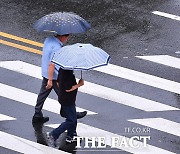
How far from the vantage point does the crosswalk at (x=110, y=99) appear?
9836 mm

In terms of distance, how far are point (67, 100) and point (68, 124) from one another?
0.48 meters

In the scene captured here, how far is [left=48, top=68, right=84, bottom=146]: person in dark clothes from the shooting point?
923 centimetres

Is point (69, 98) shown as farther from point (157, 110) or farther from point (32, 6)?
point (32, 6)

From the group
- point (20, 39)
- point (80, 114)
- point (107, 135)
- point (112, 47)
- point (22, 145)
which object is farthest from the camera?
point (20, 39)

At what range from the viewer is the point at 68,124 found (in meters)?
9.60

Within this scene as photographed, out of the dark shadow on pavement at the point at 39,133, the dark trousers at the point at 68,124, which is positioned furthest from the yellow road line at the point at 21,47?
the dark trousers at the point at 68,124

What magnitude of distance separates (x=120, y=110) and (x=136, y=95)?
664 millimetres

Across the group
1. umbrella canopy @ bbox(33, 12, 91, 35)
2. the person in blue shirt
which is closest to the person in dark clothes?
the person in blue shirt

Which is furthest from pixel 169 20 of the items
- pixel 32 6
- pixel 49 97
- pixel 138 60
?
pixel 49 97

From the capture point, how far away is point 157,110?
1081 centimetres

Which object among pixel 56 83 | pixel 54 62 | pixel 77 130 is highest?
pixel 54 62

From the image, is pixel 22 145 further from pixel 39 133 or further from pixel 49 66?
pixel 49 66

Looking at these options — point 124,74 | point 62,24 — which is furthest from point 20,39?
point 62,24

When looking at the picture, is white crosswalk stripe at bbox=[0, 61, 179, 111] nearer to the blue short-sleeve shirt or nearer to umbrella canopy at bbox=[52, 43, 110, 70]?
the blue short-sleeve shirt
